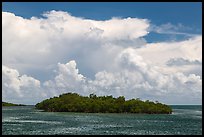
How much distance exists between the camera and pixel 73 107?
101 meters

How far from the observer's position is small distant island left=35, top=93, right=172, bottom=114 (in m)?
91.4

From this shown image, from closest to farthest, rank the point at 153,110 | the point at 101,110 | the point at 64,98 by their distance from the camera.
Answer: the point at 153,110 < the point at 101,110 < the point at 64,98

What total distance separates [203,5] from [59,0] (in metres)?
2.62

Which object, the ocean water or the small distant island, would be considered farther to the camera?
the small distant island

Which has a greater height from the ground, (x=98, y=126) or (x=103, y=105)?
(x=103, y=105)

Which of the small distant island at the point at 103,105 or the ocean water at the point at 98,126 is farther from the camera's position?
the small distant island at the point at 103,105

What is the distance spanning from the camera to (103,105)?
96.4 metres

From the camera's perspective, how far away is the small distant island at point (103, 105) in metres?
91.4

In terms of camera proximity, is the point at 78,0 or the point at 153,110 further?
the point at 153,110

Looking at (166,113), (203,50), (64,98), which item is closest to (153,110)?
(166,113)

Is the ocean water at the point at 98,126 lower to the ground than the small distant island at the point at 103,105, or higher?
lower

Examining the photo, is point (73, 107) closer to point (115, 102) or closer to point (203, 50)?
point (115, 102)

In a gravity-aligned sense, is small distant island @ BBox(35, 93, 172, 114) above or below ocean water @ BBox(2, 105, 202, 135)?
above

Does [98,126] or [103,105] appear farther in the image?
[103,105]
